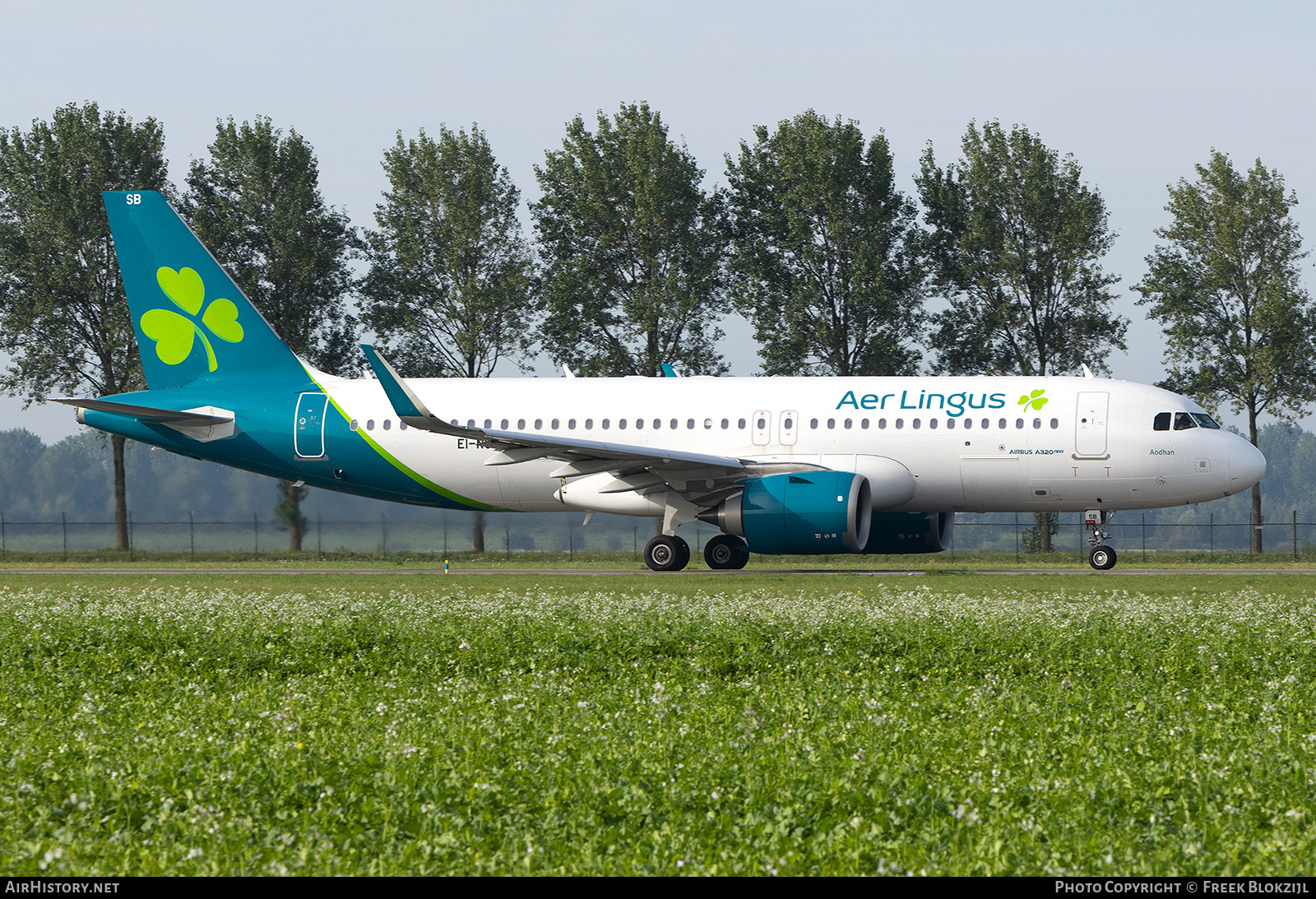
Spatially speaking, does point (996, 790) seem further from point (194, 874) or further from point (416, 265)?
point (416, 265)

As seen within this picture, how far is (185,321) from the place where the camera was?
26.1 m

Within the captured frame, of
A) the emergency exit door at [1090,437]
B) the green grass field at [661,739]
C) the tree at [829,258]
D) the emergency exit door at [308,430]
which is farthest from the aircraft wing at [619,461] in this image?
the tree at [829,258]

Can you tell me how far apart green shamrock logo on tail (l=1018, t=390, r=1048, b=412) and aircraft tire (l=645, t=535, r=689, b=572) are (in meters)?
6.39

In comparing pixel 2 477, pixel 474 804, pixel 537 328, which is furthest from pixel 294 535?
pixel 2 477

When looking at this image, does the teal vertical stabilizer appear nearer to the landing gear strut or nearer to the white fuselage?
the white fuselage

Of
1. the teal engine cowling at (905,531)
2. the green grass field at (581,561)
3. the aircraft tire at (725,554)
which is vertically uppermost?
the teal engine cowling at (905,531)

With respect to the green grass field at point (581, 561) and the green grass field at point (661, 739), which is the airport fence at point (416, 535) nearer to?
the green grass field at point (581, 561)

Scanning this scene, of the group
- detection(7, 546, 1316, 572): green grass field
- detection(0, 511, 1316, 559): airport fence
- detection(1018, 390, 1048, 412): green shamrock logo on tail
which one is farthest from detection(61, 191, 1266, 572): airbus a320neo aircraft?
detection(0, 511, 1316, 559): airport fence

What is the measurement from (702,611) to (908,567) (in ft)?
46.3

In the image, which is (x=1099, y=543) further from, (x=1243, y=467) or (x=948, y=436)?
(x=948, y=436)

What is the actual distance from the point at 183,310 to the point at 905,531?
14611 millimetres

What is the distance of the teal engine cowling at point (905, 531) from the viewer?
80.8 ft

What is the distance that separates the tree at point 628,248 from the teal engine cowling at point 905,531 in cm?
1553

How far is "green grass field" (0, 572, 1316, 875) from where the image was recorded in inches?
215
